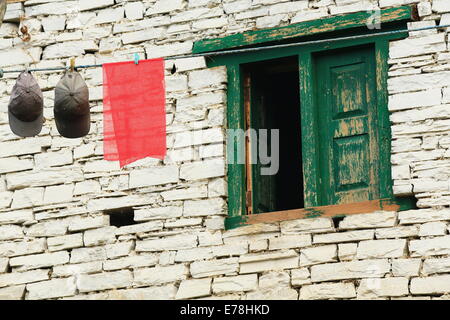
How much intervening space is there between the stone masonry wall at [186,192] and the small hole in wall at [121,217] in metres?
0.07

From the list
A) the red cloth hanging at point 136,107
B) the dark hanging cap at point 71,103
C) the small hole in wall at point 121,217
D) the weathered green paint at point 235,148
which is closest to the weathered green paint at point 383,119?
the weathered green paint at point 235,148

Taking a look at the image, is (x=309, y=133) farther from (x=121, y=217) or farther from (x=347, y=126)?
(x=121, y=217)

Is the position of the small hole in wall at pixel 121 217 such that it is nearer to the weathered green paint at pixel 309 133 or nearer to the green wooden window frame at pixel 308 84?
the green wooden window frame at pixel 308 84

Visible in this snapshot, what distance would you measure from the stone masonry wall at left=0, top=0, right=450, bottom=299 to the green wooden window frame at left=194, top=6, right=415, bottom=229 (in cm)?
8

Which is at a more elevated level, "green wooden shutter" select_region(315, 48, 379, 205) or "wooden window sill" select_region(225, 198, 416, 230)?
"green wooden shutter" select_region(315, 48, 379, 205)

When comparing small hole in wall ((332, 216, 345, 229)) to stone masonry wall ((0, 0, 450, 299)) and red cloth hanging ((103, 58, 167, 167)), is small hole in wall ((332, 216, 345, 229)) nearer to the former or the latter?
stone masonry wall ((0, 0, 450, 299))

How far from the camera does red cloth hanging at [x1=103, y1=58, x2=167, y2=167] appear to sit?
33.8 ft

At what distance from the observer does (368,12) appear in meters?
10.6

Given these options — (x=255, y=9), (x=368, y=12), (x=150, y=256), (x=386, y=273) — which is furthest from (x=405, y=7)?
(x=150, y=256)

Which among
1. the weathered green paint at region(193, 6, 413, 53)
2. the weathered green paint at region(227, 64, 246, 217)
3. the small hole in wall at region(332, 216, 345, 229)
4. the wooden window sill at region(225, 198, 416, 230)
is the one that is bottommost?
the small hole in wall at region(332, 216, 345, 229)

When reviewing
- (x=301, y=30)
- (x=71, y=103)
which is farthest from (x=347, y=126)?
(x=71, y=103)

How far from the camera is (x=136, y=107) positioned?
10430mm

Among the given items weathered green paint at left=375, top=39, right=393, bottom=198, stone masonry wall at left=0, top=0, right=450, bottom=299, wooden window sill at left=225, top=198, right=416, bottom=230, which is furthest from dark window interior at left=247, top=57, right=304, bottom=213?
weathered green paint at left=375, top=39, right=393, bottom=198

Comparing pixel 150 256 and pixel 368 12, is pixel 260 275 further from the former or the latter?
pixel 368 12
